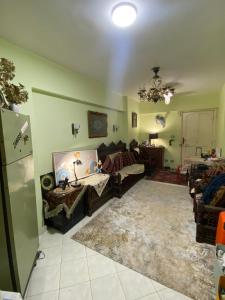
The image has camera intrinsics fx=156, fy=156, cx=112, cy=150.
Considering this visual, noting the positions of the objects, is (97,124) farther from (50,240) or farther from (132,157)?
(50,240)

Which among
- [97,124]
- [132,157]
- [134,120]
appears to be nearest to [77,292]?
[97,124]

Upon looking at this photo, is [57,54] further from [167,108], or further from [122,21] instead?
[167,108]

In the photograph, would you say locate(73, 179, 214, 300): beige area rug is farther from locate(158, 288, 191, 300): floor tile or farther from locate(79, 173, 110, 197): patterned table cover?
locate(79, 173, 110, 197): patterned table cover

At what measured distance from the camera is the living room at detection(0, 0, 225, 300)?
1531 mm

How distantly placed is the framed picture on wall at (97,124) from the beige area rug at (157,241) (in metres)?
1.67

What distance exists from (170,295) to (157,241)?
2.43 ft

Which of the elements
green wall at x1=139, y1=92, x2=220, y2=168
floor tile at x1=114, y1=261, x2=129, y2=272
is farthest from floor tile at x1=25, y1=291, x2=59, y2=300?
green wall at x1=139, y1=92, x2=220, y2=168

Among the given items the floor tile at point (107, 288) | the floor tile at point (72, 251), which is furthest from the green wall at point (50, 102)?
the floor tile at point (107, 288)

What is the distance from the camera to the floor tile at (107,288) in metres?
1.48

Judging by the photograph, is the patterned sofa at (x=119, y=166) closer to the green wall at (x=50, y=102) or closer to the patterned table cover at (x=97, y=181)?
the patterned table cover at (x=97, y=181)

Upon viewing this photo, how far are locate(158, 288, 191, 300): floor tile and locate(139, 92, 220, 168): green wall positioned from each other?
15.6 feet

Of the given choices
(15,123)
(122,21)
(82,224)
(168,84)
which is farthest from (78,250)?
(168,84)

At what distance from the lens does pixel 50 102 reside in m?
2.72

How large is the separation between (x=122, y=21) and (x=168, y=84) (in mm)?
2846
